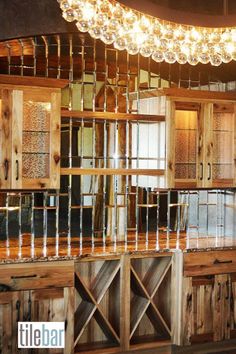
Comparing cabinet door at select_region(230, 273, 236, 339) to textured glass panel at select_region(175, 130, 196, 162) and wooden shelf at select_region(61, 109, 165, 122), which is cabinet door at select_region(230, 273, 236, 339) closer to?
textured glass panel at select_region(175, 130, 196, 162)

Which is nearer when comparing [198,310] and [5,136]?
[5,136]

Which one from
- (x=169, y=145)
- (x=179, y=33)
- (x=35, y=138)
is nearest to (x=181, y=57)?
(x=179, y=33)

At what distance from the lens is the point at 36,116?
13.9 feet

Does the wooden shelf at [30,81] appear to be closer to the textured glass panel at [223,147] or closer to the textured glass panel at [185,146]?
the textured glass panel at [185,146]

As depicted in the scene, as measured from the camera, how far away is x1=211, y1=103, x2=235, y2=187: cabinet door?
16.0 ft

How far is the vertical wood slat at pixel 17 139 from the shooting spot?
413 centimetres

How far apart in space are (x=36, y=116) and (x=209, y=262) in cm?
183

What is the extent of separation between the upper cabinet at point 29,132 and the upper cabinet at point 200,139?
0.99 m

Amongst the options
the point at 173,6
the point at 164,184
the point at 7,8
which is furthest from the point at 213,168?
the point at 173,6

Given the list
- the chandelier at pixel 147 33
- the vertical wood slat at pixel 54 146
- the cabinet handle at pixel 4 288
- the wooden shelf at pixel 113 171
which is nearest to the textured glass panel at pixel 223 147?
the wooden shelf at pixel 113 171

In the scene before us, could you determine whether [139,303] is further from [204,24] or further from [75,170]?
[204,24]

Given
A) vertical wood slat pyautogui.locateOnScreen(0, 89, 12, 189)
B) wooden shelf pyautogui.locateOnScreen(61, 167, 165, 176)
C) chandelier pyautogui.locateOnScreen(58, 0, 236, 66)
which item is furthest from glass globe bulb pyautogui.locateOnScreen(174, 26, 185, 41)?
wooden shelf pyautogui.locateOnScreen(61, 167, 165, 176)

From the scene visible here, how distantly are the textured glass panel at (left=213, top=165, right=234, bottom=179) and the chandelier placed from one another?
1.96 meters

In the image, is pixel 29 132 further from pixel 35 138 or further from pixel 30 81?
pixel 30 81
